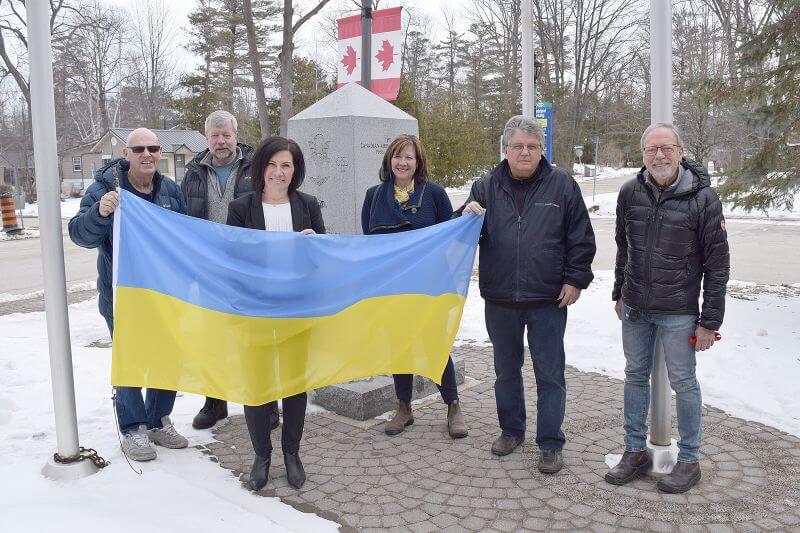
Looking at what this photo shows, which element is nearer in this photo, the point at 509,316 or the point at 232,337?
the point at 232,337

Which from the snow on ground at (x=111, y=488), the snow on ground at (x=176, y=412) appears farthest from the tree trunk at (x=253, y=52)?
the snow on ground at (x=111, y=488)

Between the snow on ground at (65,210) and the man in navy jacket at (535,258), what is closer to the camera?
the man in navy jacket at (535,258)

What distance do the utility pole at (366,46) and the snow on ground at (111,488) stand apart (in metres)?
4.80

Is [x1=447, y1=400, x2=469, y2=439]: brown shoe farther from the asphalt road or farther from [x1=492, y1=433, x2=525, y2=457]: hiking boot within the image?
the asphalt road

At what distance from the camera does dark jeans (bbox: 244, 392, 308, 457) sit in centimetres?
395

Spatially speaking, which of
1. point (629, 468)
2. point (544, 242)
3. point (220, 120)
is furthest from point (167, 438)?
point (629, 468)

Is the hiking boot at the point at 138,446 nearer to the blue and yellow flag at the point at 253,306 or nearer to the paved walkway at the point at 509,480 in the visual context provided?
the paved walkway at the point at 509,480

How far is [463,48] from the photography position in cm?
5997

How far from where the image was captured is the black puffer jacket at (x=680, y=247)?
3.62 meters

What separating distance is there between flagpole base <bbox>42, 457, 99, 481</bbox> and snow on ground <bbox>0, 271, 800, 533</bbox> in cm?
5

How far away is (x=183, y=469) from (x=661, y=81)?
3.79 m

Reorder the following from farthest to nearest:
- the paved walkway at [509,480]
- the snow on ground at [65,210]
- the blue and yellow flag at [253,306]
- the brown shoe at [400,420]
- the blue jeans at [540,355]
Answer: the snow on ground at [65,210] → the brown shoe at [400,420] → the blue jeans at [540,355] → the blue and yellow flag at [253,306] → the paved walkway at [509,480]

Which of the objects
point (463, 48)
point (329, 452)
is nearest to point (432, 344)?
point (329, 452)

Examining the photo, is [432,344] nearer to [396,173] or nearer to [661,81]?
[396,173]
